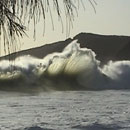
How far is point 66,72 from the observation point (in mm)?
29922

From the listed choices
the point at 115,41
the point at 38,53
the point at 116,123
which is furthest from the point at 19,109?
the point at 115,41

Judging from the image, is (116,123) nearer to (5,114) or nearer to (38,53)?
(5,114)

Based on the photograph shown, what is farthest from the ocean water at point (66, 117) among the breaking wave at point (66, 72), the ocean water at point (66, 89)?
the breaking wave at point (66, 72)

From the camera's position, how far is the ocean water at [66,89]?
11.7m

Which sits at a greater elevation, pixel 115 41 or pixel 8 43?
pixel 115 41

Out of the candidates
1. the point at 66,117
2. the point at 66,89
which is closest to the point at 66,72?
the point at 66,89

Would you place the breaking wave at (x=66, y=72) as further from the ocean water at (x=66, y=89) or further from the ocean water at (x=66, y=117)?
the ocean water at (x=66, y=117)

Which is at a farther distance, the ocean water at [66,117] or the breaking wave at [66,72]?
the breaking wave at [66,72]

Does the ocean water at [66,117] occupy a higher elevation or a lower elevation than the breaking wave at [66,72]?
lower

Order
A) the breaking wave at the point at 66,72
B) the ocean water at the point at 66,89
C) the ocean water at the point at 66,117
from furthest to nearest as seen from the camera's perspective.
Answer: the breaking wave at the point at 66,72 → the ocean water at the point at 66,89 → the ocean water at the point at 66,117

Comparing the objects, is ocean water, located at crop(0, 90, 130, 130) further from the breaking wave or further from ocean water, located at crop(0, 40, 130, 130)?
the breaking wave

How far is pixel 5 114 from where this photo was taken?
11.8 m

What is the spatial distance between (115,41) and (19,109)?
1424 inches

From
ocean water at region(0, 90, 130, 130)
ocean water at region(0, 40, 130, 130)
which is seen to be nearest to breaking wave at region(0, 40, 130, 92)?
ocean water at region(0, 40, 130, 130)
